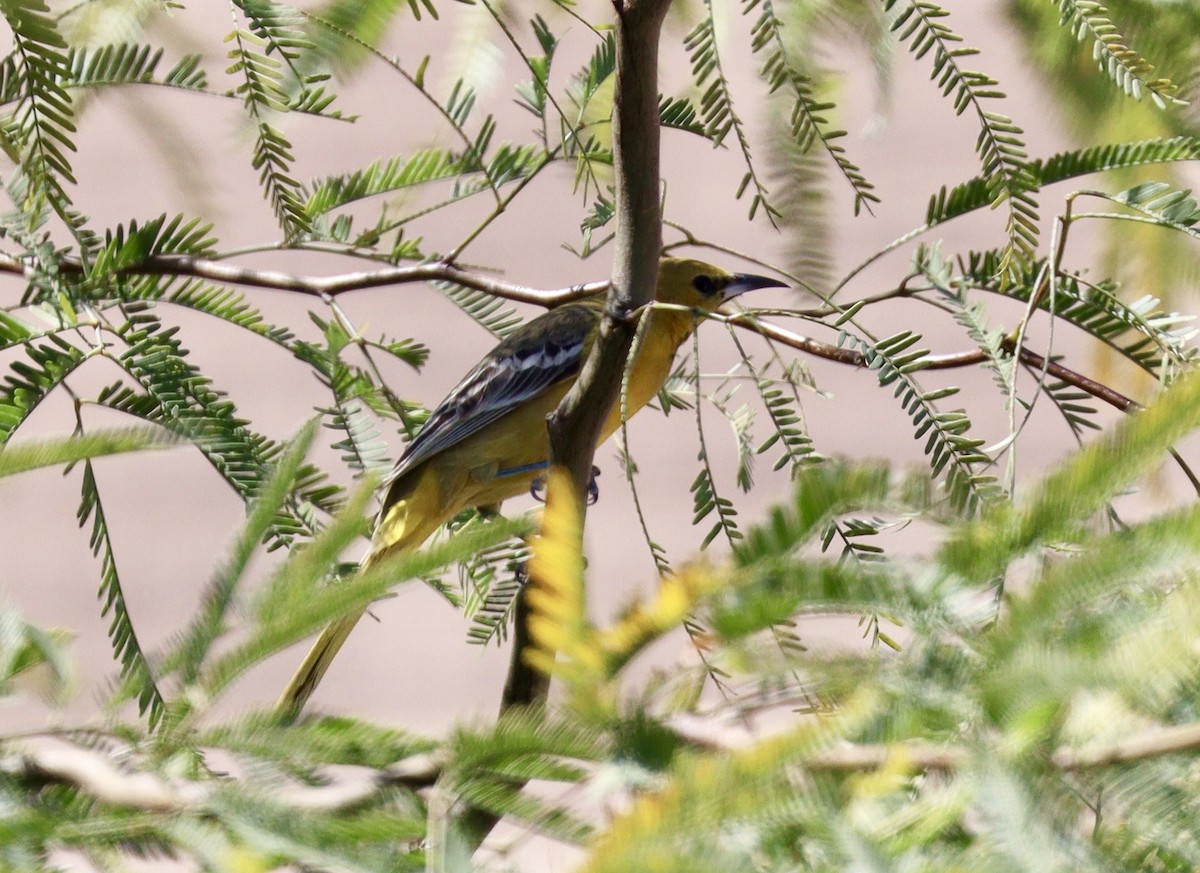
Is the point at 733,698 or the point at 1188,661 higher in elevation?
the point at 1188,661

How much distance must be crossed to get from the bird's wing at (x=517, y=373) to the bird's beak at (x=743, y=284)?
0.37m

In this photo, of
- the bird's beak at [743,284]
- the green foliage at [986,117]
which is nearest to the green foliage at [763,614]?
the green foliage at [986,117]

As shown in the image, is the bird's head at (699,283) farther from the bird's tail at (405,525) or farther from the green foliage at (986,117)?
the green foliage at (986,117)

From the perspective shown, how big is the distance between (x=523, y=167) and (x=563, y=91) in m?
0.15

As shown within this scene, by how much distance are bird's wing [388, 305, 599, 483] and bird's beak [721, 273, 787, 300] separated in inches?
14.6

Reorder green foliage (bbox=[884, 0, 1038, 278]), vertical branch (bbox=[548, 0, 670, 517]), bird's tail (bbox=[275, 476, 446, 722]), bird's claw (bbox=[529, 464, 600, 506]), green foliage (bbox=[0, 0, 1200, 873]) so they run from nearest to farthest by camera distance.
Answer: green foliage (bbox=[0, 0, 1200, 873]) < vertical branch (bbox=[548, 0, 670, 517]) < green foliage (bbox=[884, 0, 1038, 278]) < bird's tail (bbox=[275, 476, 446, 722]) < bird's claw (bbox=[529, 464, 600, 506])

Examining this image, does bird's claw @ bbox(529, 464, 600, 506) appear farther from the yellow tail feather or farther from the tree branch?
the tree branch

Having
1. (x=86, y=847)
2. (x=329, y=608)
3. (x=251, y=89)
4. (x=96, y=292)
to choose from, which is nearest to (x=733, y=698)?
(x=329, y=608)

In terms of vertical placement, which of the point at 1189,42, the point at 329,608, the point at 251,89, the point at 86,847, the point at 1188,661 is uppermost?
the point at 1189,42

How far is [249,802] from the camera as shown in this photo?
931mm

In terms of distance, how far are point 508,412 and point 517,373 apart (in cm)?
11

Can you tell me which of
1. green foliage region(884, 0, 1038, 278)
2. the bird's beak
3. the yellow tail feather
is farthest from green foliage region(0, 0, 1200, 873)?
the bird's beak

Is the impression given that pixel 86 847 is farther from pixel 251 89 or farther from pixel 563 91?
pixel 563 91

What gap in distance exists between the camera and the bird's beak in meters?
3.69
